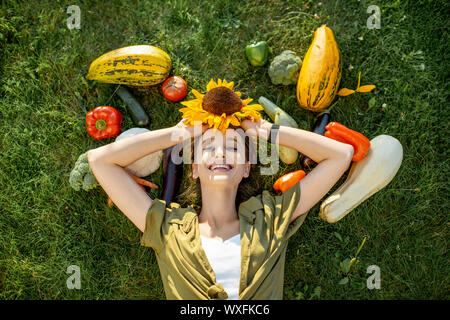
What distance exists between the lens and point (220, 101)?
125 inches

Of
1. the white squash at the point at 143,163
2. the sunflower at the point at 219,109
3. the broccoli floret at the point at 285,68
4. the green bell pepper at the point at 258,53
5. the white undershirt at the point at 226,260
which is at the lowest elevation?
the white undershirt at the point at 226,260

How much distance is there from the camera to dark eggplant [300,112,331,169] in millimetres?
3885

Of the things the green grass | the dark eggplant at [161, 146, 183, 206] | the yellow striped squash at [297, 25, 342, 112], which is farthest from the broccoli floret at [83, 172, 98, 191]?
the yellow striped squash at [297, 25, 342, 112]

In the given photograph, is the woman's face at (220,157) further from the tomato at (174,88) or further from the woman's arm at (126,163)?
the tomato at (174,88)

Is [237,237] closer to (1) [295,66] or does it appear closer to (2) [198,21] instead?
(1) [295,66]

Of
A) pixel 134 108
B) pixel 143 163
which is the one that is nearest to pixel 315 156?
pixel 143 163

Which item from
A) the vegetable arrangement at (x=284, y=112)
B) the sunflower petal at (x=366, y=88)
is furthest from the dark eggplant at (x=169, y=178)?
the sunflower petal at (x=366, y=88)

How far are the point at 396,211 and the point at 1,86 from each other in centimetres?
476

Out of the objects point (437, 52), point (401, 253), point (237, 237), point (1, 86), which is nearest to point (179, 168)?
point (237, 237)

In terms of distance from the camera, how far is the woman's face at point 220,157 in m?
3.25

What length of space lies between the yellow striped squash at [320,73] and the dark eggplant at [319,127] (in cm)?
14

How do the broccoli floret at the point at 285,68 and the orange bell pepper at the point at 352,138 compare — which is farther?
the broccoli floret at the point at 285,68

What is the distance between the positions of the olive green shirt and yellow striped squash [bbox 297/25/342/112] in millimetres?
1033

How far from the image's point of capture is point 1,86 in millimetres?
4172
